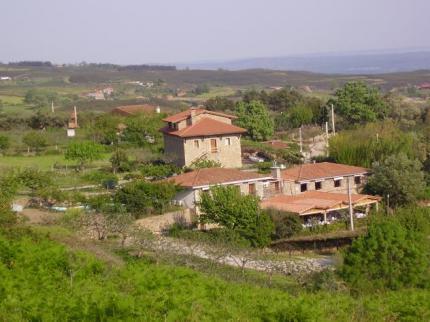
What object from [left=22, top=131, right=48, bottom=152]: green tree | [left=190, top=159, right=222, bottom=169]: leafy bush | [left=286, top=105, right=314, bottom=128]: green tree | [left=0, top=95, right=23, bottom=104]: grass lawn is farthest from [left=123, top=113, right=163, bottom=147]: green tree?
[left=0, top=95, right=23, bottom=104]: grass lawn

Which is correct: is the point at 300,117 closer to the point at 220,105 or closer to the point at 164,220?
the point at 220,105

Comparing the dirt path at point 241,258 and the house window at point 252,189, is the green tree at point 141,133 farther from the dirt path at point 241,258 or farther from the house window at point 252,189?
the dirt path at point 241,258

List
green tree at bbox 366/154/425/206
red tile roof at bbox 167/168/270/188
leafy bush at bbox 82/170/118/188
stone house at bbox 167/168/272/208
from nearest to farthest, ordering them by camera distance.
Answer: stone house at bbox 167/168/272/208 < red tile roof at bbox 167/168/270/188 < green tree at bbox 366/154/425/206 < leafy bush at bbox 82/170/118/188

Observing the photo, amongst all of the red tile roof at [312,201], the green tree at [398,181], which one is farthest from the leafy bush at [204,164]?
the green tree at [398,181]

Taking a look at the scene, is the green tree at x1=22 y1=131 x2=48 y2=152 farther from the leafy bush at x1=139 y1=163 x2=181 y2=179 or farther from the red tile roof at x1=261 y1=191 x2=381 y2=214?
the red tile roof at x1=261 y1=191 x2=381 y2=214

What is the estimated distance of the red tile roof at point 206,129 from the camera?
136 ft

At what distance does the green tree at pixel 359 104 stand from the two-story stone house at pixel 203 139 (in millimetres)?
18581

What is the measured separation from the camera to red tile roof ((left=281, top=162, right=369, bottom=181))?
1410 inches

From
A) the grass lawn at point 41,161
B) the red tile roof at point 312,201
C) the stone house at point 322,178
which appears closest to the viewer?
the red tile roof at point 312,201

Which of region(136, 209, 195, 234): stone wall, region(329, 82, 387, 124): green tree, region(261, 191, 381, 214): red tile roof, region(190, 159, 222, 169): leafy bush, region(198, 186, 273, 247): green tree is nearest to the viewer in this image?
region(198, 186, 273, 247): green tree

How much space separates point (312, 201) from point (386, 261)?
11739mm

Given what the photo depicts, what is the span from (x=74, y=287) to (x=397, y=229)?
10442mm

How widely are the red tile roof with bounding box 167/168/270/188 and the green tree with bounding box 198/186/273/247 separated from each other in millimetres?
3235

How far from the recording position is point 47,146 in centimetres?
5338
